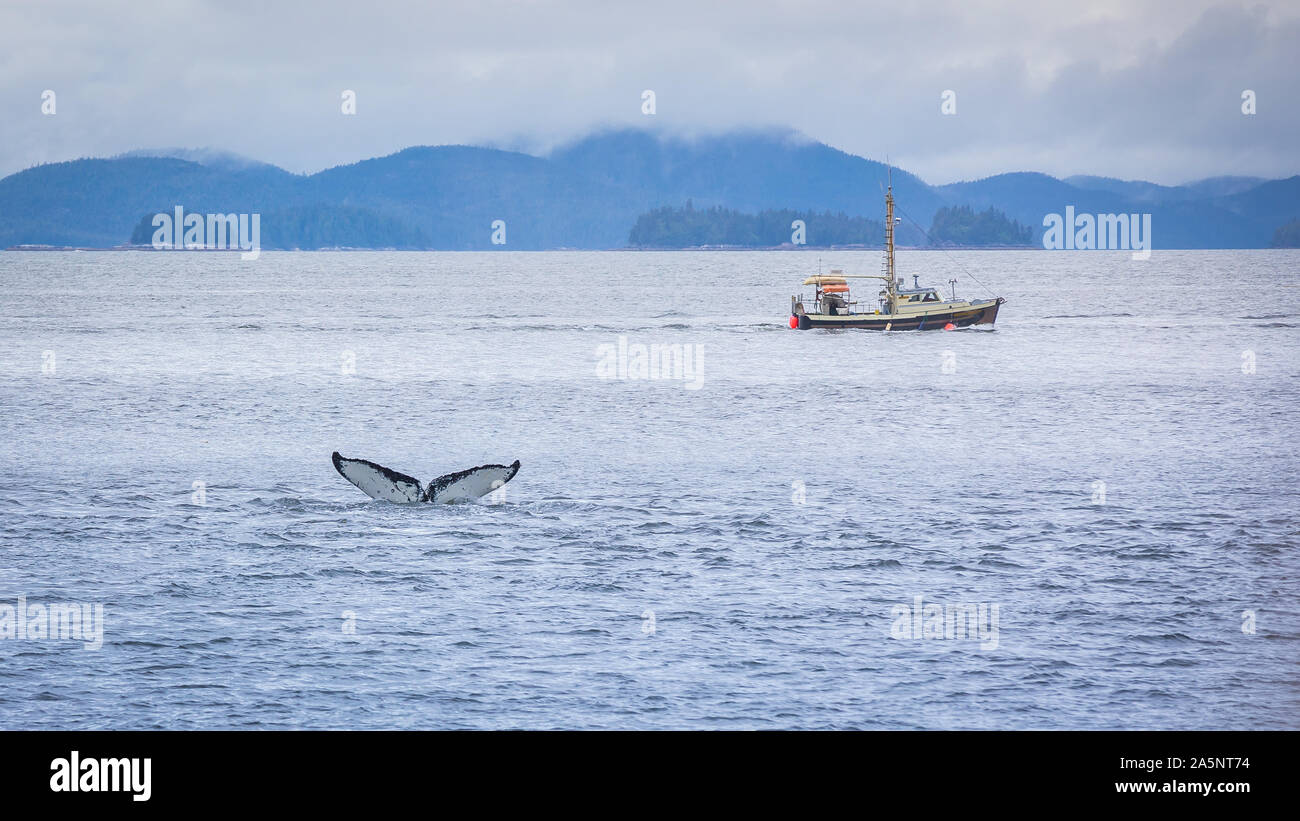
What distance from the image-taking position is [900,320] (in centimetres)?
10600

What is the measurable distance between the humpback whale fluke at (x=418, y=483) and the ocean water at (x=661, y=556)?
2.46 ft

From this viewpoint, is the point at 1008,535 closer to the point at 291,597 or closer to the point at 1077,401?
the point at 291,597

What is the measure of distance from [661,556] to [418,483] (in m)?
9.00

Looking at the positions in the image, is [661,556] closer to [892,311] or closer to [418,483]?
[418,483]

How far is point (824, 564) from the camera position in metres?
27.5

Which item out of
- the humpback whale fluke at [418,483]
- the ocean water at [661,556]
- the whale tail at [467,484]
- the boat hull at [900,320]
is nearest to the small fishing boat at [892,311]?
the boat hull at [900,320]

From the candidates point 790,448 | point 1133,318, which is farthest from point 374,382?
point 1133,318

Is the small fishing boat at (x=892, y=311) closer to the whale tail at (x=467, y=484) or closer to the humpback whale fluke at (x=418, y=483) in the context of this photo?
the whale tail at (x=467, y=484)

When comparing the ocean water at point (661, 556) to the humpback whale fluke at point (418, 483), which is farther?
the humpback whale fluke at point (418, 483)

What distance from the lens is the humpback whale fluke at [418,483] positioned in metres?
34.1

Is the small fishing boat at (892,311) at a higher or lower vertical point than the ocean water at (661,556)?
higher

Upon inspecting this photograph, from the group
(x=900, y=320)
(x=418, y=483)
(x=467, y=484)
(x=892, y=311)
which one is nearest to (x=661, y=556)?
(x=467, y=484)

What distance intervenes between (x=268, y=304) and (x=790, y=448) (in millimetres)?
135670

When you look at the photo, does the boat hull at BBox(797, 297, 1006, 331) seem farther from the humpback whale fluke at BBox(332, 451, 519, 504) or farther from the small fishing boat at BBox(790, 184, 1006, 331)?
the humpback whale fluke at BBox(332, 451, 519, 504)
